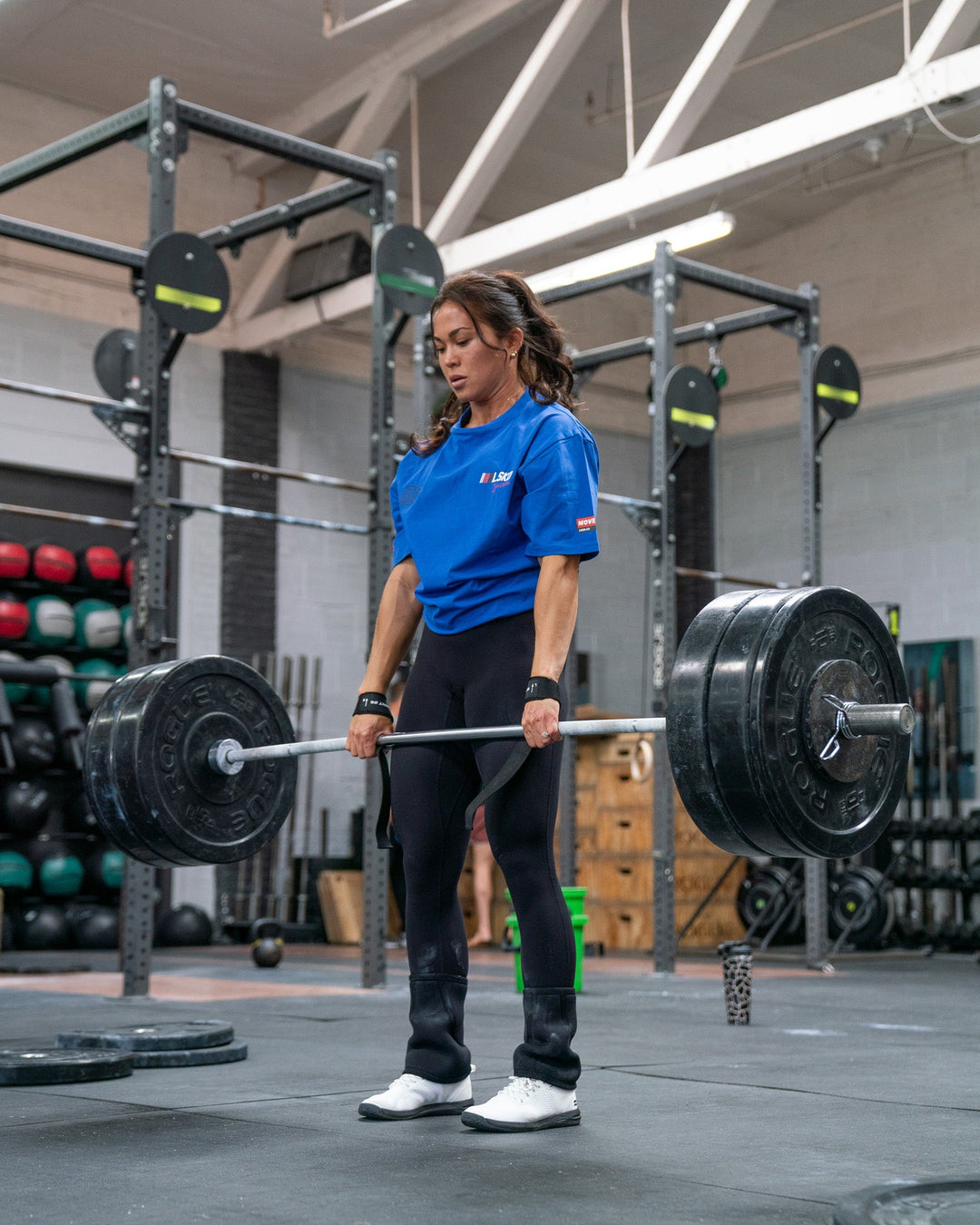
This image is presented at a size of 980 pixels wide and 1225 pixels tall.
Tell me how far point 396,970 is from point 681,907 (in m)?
2.04

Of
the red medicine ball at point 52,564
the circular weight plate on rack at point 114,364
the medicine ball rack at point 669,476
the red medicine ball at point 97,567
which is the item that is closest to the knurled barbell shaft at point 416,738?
the medicine ball rack at point 669,476

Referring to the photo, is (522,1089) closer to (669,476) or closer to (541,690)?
(541,690)

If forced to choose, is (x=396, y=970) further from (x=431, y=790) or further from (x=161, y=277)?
(x=431, y=790)

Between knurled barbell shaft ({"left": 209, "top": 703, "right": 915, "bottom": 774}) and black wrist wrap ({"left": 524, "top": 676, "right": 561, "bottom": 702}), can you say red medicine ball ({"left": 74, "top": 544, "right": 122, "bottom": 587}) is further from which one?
black wrist wrap ({"left": 524, "top": 676, "right": 561, "bottom": 702})

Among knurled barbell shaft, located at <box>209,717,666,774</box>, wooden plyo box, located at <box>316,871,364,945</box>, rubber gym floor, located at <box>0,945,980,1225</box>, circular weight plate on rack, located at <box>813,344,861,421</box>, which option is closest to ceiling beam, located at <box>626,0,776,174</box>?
circular weight plate on rack, located at <box>813,344,861,421</box>

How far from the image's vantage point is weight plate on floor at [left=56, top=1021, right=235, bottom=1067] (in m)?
2.95

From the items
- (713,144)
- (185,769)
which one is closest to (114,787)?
(185,769)

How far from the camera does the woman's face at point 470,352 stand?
90.3 inches

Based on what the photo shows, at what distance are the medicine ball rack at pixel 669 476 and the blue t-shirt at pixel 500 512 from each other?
348 cm

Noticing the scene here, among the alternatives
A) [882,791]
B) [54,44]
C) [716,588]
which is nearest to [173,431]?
[54,44]

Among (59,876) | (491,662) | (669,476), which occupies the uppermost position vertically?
(669,476)

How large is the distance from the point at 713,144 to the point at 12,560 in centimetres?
387

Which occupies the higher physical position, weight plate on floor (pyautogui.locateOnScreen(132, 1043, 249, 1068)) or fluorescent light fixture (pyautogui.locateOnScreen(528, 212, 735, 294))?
fluorescent light fixture (pyautogui.locateOnScreen(528, 212, 735, 294))

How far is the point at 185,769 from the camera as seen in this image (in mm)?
2576
